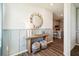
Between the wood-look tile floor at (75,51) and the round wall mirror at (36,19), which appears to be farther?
the round wall mirror at (36,19)

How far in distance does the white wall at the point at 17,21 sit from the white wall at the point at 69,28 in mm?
242

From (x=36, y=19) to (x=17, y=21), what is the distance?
1.06 ft

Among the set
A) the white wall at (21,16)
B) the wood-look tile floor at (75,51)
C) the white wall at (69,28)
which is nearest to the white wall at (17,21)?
the white wall at (21,16)

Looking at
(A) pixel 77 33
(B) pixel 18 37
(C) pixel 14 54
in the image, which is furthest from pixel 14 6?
(A) pixel 77 33

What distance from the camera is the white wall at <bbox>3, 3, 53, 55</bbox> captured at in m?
1.37

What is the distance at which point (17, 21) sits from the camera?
4.84 ft

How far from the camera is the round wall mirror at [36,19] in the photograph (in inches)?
58.2

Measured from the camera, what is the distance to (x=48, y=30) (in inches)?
58.3

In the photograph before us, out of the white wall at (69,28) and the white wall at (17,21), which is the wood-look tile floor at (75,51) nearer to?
the white wall at (69,28)

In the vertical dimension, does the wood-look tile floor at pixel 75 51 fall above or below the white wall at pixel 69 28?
below

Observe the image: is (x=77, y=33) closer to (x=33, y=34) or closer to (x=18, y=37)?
(x=33, y=34)

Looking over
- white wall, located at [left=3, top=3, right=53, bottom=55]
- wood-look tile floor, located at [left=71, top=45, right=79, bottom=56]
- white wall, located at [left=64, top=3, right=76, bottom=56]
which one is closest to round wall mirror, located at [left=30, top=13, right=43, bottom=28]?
white wall, located at [left=3, top=3, right=53, bottom=55]

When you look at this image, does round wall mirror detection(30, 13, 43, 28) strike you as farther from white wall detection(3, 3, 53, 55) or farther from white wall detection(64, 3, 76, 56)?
white wall detection(64, 3, 76, 56)

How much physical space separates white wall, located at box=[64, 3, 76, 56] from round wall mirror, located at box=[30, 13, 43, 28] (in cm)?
40
